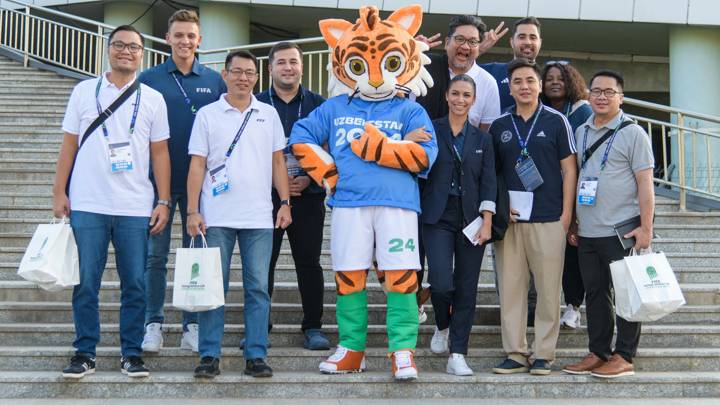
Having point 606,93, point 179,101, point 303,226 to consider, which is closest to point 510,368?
point 303,226

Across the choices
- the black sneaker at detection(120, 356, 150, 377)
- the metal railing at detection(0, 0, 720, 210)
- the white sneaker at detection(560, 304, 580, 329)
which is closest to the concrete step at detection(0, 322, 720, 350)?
the white sneaker at detection(560, 304, 580, 329)

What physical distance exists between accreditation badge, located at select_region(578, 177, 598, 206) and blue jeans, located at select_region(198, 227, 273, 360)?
1973 millimetres

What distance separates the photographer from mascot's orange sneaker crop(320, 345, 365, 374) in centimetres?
505

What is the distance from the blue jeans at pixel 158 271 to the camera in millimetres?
5277

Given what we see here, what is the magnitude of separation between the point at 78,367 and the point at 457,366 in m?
2.24

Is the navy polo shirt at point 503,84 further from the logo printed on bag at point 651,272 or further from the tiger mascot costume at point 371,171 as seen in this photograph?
the logo printed on bag at point 651,272

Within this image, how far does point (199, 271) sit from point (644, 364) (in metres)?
2.96

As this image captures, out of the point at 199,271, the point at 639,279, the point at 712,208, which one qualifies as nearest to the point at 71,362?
the point at 199,271

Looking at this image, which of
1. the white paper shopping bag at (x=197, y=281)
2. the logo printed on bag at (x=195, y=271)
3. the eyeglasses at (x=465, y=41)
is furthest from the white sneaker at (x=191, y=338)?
the eyeglasses at (x=465, y=41)

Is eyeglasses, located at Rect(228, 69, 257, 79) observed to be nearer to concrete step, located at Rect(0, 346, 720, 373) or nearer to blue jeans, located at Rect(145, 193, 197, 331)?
blue jeans, located at Rect(145, 193, 197, 331)

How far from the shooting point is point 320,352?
5320 millimetres

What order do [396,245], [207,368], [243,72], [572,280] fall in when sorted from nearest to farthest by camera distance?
[207,368] < [396,245] < [243,72] < [572,280]

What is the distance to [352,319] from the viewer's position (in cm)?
503

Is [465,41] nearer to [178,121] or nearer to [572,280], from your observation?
[572,280]
